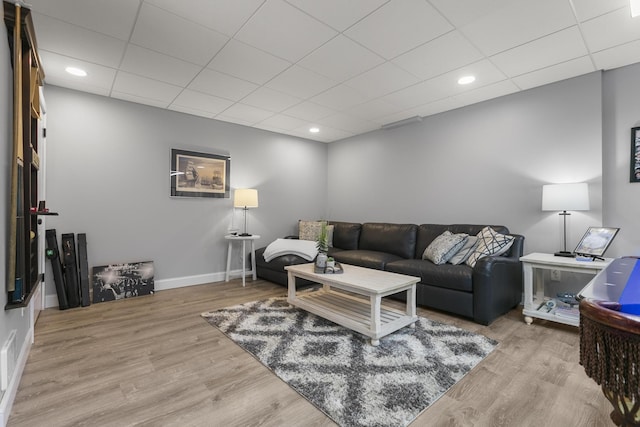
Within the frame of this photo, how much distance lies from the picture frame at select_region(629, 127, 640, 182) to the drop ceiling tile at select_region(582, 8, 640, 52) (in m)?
0.85

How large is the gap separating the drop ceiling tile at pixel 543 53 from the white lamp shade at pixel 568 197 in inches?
44.6

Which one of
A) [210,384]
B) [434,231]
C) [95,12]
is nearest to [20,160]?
[95,12]

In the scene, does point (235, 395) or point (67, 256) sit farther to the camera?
point (67, 256)

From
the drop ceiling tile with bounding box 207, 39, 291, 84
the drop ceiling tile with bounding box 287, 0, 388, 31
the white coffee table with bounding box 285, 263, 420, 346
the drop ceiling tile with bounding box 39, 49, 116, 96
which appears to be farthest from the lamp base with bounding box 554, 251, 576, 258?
the drop ceiling tile with bounding box 39, 49, 116, 96

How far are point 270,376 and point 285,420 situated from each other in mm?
420

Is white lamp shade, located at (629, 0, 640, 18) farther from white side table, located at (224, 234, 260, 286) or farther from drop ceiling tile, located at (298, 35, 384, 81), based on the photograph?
white side table, located at (224, 234, 260, 286)

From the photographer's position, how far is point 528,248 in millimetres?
3318

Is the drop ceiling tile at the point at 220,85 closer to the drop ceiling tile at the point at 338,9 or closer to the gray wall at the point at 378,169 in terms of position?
the gray wall at the point at 378,169

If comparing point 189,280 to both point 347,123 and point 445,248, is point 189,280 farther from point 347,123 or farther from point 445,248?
point 445,248

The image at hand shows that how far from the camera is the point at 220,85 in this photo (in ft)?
10.6

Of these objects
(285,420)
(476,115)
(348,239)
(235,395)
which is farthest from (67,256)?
(476,115)

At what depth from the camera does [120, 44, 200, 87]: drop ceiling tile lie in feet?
8.56

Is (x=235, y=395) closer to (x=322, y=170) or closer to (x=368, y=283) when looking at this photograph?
(x=368, y=283)

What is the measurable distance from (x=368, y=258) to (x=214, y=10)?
2934 mm
